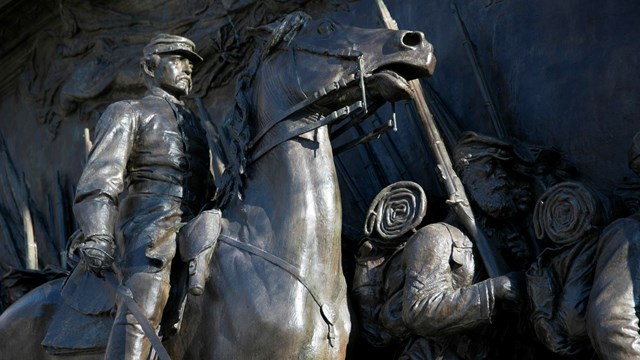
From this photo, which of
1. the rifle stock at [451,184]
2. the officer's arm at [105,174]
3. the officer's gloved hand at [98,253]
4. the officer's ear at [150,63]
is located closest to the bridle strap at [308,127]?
the rifle stock at [451,184]

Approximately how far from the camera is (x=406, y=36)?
33.4 ft

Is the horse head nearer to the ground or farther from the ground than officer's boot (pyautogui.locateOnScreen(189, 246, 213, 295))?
farther from the ground

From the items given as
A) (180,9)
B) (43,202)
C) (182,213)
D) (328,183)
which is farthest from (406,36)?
(43,202)

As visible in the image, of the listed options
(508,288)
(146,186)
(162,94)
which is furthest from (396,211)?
(162,94)

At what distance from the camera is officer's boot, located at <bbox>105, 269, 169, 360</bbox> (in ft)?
32.1

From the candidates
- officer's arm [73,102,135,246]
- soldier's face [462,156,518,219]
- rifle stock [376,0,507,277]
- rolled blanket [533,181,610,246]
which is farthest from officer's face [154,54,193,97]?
rolled blanket [533,181,610,246]

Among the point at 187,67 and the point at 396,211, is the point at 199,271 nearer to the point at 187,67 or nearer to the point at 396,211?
the point at 396,211

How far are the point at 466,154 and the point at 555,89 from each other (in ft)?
2.45

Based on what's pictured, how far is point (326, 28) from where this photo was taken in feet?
34.2

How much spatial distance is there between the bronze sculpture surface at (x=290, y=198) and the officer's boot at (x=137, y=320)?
0.19 m

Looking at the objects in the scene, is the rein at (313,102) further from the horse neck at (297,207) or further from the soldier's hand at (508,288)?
the soldier's hand at (508,288)

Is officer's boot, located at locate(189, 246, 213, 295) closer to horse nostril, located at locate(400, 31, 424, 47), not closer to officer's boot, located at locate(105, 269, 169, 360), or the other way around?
officer's boot, located at locate(105, 269, 169, 360)

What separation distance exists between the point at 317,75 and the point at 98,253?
1.58 metres

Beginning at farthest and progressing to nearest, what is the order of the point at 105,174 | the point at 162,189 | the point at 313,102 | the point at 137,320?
the point at 162,189, the point at 105,174, the point at 313,102, the point at 137,320
